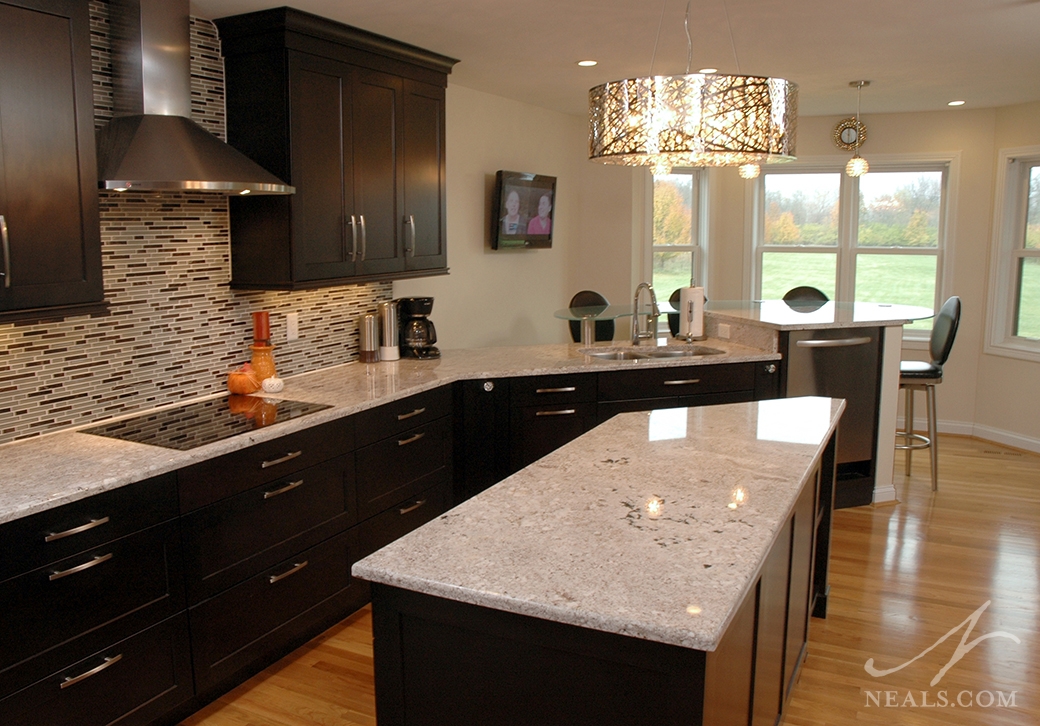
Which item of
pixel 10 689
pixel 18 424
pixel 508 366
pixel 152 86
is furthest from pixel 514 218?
pixel 10 689

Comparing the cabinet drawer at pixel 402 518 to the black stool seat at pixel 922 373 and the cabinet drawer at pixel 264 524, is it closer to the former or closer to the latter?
the cabinet drawer at pixel 264 524

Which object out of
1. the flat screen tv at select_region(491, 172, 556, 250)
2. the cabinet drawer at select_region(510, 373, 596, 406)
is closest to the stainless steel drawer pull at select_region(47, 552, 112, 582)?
the cabinet drawer at select_region(510, 373, 596, 406)

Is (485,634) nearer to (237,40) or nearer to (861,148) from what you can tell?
(237,40)

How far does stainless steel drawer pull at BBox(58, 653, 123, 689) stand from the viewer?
2.21 m

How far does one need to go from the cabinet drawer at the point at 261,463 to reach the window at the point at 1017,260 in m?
5.30

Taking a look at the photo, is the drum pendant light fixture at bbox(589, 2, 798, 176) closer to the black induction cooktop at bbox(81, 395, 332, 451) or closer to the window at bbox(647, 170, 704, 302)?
the black induction cooktop at bbox(81, 395, 332, 451)

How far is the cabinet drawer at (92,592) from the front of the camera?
2088 millimetres

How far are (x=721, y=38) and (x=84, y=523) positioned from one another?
3253 millimetres

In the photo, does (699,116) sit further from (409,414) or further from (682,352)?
(682,352)

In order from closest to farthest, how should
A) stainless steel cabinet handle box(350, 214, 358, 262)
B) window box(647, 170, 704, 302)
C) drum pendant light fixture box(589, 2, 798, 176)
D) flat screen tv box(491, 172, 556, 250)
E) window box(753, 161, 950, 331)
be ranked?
1. drum pendant light fixture box(589, 2, 798, 176)
2. stainless steel cabinet handle box(350, 214, 358, 262)
3. flat screen tv box(491, 172, 556, 250)
4. window box(753, 161, 950, 331)
5. window box(647, 170, 704, 302)

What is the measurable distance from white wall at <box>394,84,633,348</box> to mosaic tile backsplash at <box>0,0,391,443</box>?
4.38 feet

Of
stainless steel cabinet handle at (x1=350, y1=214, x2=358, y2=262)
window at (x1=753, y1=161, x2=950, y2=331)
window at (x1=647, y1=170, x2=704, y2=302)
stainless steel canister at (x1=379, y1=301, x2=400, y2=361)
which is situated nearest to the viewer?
stainless steel cabinet handle at (x1=350, y1=214, x2=358, y2=262)

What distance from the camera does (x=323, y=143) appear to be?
3443 millimetres

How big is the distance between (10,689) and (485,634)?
134 centimetres
